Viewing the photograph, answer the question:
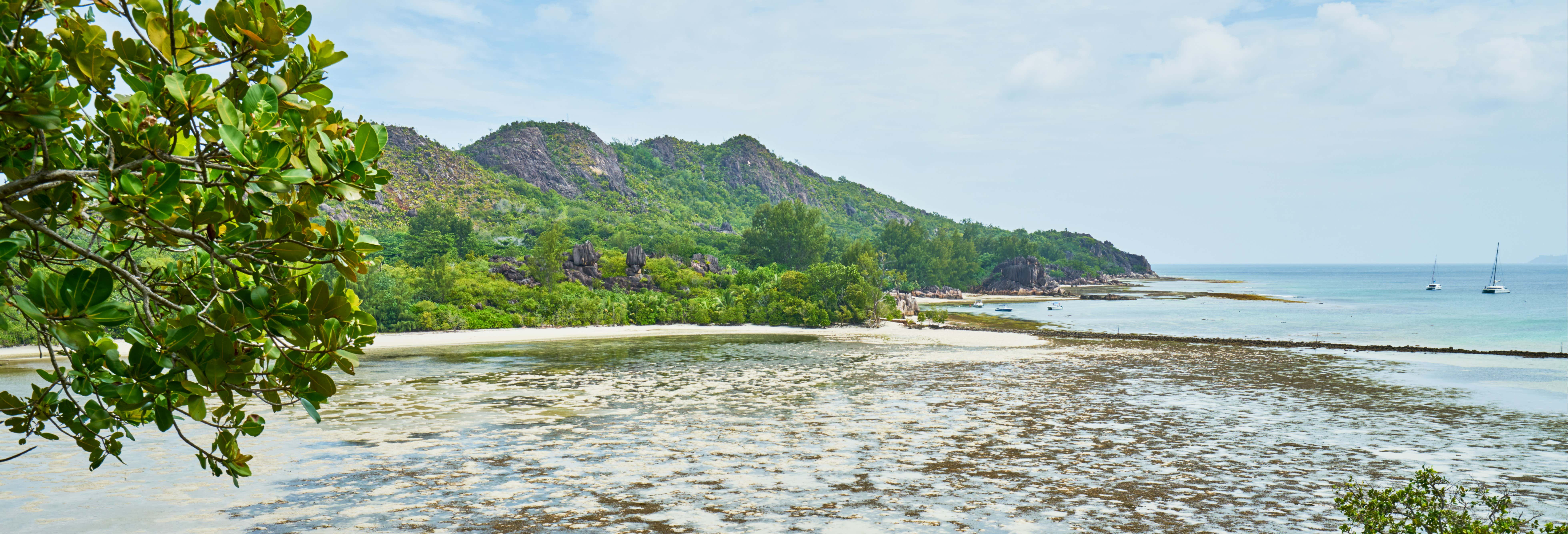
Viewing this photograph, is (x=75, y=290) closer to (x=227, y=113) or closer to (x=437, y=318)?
(x=227, y=113)

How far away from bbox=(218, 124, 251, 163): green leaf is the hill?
190ft

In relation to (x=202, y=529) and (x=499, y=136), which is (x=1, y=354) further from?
(x=499, y=136)

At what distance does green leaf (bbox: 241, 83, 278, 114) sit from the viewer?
10.3ft

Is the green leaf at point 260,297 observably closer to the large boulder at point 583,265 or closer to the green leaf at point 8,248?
the green leaf at point 8,248

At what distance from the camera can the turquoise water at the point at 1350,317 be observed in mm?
42531

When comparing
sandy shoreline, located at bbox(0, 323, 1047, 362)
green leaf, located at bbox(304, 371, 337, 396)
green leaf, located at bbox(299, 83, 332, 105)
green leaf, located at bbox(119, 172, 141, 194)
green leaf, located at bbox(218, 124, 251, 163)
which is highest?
green leaf, located at bbox(299, 83, 332, 105)

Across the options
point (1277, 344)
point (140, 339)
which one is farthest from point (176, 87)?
point (1277, 344)

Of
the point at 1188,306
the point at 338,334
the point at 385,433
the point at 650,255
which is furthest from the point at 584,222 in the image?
the point at 338,334

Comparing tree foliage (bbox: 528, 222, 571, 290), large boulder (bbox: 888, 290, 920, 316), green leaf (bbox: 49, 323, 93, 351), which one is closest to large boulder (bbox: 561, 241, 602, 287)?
tree foliage (bbox: 528, 222, 571, 290)

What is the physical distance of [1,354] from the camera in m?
28.4

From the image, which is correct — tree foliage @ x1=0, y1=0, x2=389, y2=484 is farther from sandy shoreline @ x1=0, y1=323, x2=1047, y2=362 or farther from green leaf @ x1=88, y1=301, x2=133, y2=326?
sandy shoreline @ x1=0, y1=323, x2=1047, y2=362

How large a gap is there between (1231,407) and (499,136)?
12550 centimetres

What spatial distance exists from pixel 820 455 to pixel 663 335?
90.7 feet

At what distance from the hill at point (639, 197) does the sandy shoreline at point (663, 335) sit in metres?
22.5
